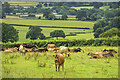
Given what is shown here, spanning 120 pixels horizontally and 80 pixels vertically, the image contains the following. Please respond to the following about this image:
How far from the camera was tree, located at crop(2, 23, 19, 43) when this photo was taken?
45750 millimetres

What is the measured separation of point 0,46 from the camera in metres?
30.0

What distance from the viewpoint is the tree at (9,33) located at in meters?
45.8

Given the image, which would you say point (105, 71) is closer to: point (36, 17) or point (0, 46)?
point (0, 46)

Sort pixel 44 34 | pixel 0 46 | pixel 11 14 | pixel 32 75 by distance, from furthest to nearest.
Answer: pixel 11 14 < pixel 44 34 < pixel 0 46 < pixel 32 75

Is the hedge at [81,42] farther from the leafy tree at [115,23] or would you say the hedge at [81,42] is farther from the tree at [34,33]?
the leafy tree at [115,23]

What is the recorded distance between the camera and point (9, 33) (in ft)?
156

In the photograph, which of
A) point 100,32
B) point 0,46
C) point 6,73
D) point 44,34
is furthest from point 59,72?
point 100,32

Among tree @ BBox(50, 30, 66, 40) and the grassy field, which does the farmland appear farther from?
the grassy field

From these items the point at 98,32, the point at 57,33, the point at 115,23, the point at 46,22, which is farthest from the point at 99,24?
the point at 46,22

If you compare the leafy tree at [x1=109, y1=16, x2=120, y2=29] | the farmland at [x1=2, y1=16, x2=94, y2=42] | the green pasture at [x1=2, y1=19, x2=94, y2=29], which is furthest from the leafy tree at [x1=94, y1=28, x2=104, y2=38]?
the leafy tree at [x1=109, y1=16, x2=120, y2=29]

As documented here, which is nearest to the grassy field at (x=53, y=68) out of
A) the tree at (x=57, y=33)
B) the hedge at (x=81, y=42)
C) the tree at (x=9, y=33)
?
the hedge at (x=81, y=42)

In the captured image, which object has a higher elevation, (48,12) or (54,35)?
(48,12)

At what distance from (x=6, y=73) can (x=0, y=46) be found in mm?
16441

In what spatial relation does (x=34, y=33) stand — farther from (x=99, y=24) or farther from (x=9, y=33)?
(x=99, y=24)
